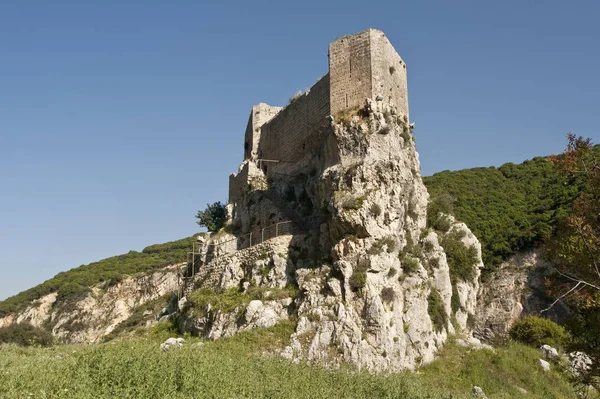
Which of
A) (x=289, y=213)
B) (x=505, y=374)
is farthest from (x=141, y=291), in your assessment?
(x=505, y=374)

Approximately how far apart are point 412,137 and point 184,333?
13973mm

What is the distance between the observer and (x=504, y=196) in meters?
45.4

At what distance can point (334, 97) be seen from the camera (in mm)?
25641

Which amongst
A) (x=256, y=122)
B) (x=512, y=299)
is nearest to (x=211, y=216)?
(x=256, y=122)

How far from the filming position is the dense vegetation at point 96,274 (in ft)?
185

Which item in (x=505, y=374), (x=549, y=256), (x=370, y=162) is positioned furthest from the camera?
(x=370, y=162)

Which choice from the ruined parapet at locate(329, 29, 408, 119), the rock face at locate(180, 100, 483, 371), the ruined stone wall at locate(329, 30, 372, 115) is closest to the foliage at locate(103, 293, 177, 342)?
the rock face at locate(180, 100, 483, 371)

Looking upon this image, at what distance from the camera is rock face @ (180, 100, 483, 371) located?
20.2 metres

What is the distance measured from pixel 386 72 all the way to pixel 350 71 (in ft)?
5.31

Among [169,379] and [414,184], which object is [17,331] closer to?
[414,184]

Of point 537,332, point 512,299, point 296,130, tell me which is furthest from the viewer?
point 512,299

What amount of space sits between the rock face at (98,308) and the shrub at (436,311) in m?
30.8

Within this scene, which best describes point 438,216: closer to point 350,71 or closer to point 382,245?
point 382,245

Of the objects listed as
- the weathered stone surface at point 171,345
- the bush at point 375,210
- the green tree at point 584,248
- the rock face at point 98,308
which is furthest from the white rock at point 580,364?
the rock face at point 98,308
